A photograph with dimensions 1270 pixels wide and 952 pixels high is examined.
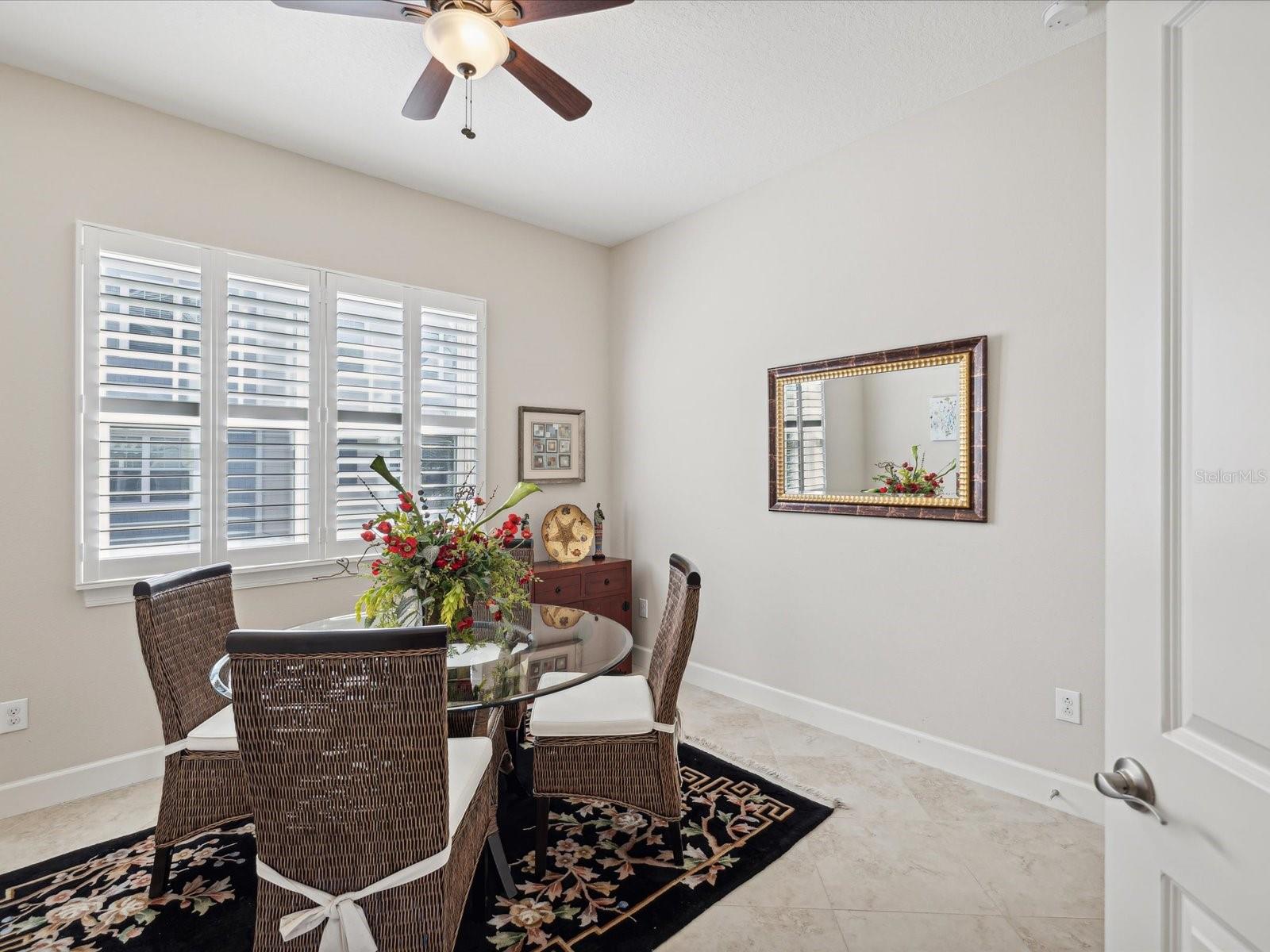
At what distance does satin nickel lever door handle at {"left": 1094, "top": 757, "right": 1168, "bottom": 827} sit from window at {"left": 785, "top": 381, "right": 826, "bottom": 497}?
2.45 meters

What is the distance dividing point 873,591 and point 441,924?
233 cm

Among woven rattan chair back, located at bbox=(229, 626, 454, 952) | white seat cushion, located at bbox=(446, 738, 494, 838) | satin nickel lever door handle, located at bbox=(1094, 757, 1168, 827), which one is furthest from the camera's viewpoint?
white seat cushion, located at bbox=(446, 738, 494, 838)

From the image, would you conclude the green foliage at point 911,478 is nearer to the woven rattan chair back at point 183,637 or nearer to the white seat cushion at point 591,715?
the white seat cushion at point 591,715

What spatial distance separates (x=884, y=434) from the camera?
2982 mm

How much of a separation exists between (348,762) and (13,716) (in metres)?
2.19

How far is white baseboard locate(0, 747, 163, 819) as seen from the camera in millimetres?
2449

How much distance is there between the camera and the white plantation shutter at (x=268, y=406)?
2947 millimetres

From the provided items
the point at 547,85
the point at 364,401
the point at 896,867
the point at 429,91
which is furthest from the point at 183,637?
the point at 896,867

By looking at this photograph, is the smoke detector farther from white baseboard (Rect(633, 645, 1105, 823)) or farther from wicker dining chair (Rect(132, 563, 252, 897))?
wicker dining chair (Rect(132, 563, 252, 897))

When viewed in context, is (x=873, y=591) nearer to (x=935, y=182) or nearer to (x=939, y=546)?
(x=939, y=546)

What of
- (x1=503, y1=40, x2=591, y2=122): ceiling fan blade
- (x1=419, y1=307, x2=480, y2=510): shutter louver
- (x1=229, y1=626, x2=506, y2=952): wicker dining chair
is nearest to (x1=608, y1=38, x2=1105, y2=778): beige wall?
(x1=419, y1=307, x2=480, y2=510): shutter louver

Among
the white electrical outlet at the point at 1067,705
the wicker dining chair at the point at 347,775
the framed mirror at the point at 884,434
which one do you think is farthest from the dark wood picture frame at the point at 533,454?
the white electrical outlet at the point at 1067,705

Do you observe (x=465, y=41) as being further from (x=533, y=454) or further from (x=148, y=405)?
(x=533, y=454)

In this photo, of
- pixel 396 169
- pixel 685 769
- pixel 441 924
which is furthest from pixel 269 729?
pixel 396 169
